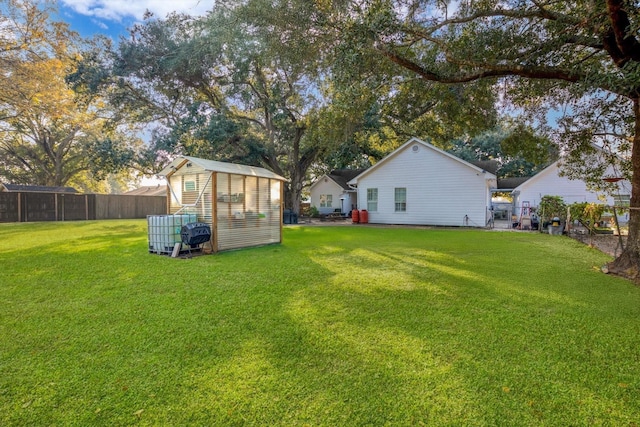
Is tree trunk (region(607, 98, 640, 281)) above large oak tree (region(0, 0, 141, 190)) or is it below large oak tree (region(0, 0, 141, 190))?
below

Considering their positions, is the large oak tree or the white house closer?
the large oak tree

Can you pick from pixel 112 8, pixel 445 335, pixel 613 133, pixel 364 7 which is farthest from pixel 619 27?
pixel 112 8

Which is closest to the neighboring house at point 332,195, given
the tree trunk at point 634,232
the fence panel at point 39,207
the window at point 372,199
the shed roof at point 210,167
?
the window at point 372,199

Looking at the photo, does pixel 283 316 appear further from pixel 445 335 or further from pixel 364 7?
pixel 364 7

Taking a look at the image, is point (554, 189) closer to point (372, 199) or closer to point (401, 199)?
point (401, 199)

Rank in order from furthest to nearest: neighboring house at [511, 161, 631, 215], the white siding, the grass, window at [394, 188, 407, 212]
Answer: neighboring house at [511, 161, 631, 215], window at [394, 188, 407, 212], the white siding, the grass

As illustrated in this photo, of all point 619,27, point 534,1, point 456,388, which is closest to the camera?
point 456,388

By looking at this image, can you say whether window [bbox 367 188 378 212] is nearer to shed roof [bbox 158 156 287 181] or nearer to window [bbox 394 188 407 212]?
window [bbox 394 188 407 212]

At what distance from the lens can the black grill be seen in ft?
23.0

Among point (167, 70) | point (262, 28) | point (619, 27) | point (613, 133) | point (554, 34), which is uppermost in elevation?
point (167, 70)

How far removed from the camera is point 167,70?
15.4 meters

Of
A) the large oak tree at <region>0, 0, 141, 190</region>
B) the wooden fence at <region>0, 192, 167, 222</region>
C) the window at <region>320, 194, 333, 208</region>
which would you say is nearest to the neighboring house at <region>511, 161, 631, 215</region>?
the window at <region>320, 194, 333, 208</region>

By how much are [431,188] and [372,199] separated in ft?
10.5

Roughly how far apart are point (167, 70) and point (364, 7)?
43.1 feet
